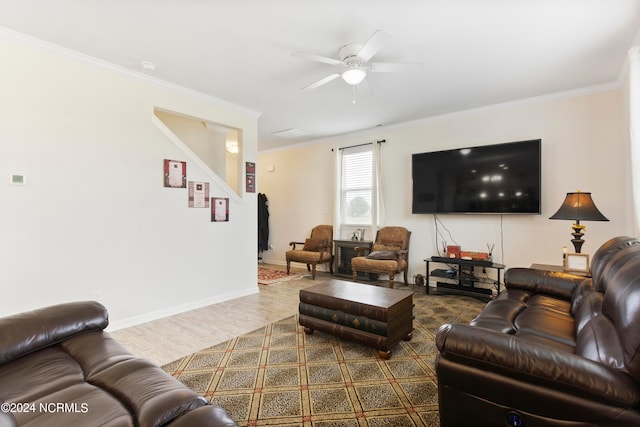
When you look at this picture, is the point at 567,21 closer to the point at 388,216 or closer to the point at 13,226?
the point at 388,216

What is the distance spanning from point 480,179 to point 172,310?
433cm

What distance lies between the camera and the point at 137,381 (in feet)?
3.81

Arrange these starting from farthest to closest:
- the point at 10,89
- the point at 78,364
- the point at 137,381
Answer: the point at 10,89, the point at 78,364, the point at 137,381

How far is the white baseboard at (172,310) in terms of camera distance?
309 cm

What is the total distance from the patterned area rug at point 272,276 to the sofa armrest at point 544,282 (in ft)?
11.3

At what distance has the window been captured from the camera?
5543 mm

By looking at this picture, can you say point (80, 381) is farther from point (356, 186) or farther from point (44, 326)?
point (356, 186)

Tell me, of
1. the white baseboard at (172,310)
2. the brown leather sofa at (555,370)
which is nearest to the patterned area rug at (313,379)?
the brown leather sofa at (555,370)

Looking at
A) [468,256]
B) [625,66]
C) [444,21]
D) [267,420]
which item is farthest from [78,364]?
[625,66]

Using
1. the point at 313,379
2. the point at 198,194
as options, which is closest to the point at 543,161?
the point at 313,379

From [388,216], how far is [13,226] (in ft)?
15.3

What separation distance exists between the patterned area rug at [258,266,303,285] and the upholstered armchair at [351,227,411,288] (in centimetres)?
121

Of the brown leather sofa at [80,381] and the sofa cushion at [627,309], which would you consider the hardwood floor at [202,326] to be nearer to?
the brown leather sofa at [80,381]

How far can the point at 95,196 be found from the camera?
9.74 feet
